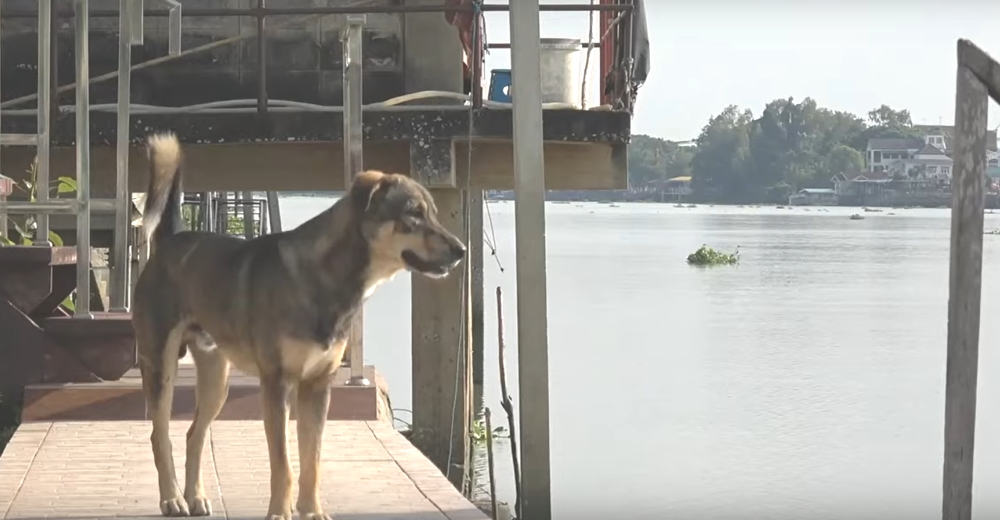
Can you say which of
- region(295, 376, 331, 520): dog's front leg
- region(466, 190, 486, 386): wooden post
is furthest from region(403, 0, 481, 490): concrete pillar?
region(295, 376, 331, 520): dog's front leg

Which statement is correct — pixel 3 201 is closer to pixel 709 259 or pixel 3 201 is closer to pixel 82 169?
pixel 82 169

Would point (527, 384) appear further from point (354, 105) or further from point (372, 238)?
point (354, 105)

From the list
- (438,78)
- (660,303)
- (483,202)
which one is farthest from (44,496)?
(660,303)

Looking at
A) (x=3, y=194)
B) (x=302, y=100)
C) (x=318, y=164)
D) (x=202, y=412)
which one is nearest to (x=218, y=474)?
(x=202, y=412)

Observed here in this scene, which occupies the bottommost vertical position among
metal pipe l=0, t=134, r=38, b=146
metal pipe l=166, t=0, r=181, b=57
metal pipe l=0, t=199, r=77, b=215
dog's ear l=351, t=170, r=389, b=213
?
metal pipe l=0, t=199, r=77, b=215

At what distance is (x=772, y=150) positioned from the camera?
2445 inches

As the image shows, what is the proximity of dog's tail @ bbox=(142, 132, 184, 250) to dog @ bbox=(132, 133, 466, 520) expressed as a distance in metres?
0.26

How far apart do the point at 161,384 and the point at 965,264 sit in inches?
122

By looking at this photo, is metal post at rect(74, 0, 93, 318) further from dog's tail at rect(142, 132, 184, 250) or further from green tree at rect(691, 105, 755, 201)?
green tree at rect(691, 105, 755, 201)

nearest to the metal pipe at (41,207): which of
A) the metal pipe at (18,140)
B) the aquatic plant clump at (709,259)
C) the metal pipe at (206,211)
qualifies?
the metal pipe at (18,140)

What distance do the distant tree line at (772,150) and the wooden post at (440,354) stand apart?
1522 inches

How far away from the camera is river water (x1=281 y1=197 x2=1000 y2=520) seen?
17.8 metres

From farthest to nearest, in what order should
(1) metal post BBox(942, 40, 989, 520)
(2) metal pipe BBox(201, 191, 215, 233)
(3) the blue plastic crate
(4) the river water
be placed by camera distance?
(2) metal pipe BBox(201, 191, 215, 233) < (4) the river water < (3) the blue plastic crate < (1) metal post BBox(942, 40, 989, 520)

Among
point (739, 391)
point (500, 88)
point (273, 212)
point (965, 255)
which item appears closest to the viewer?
point (965, 255)
